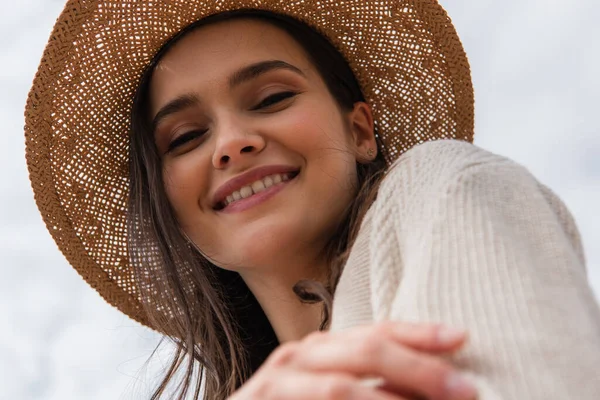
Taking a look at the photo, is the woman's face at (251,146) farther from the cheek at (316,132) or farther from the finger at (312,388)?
the finger at (312,388)

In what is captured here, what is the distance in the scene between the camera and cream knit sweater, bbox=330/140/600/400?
29.9 inches

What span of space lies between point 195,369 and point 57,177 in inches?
34.0

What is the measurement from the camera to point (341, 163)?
6.54 feet

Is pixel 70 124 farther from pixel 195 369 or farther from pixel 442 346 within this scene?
pixel 442 346

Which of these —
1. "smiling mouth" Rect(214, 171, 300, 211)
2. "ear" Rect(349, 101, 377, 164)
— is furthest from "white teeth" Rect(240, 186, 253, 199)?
"ear" Rect(349, 101, 377, 164)

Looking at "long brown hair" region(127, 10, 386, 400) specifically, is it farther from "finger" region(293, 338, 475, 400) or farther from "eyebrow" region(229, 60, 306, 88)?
"finger" region(293, 338, 475, 400)

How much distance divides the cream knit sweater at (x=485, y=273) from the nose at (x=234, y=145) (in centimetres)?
64

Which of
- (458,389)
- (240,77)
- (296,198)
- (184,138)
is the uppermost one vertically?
(240,77)

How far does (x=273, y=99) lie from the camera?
2043mm

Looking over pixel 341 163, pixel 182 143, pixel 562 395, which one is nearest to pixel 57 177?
pixel 182 143

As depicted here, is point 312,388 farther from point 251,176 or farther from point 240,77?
point 240,77

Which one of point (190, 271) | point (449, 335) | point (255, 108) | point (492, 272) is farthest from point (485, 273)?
point (190, 271)

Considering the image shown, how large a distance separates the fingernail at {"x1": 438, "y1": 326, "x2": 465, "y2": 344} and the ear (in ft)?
4.91

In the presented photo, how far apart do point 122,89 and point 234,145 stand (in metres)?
0.72
